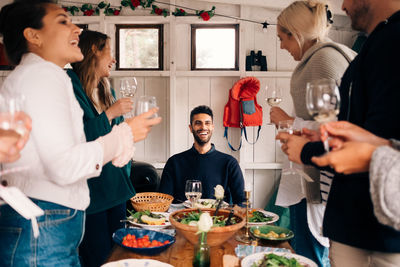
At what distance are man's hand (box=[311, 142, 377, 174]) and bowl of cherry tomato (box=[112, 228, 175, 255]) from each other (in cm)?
85

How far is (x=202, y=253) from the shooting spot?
1.31 metres

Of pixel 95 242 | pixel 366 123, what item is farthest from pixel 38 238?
pixel 366 123

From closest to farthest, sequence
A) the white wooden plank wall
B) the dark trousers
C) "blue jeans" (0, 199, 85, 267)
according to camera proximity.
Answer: "blue jeans" (0, 199, 85, 267) < the dark trousers < the white wooden plank wall

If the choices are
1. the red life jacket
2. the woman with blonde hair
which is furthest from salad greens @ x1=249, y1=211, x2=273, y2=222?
the red life jacket

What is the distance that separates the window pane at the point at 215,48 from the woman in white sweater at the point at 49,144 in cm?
264

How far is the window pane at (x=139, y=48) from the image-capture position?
390cm

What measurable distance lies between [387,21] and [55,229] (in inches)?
46.9

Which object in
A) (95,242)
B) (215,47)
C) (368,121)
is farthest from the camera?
(215,47)

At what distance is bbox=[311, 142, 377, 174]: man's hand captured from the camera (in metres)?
0.85

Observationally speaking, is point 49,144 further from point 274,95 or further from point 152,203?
point 274,95

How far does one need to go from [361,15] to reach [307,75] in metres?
0.58

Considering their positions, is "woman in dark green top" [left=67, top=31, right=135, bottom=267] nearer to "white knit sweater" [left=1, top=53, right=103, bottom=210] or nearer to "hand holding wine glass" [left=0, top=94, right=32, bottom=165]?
"white knit sweater" [left=1, top=53, right=103, bottom=210]

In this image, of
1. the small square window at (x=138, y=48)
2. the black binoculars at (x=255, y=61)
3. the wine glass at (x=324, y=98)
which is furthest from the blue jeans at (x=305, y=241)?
the small square window at (x=138, y=48)

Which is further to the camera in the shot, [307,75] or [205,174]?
[205,174]
